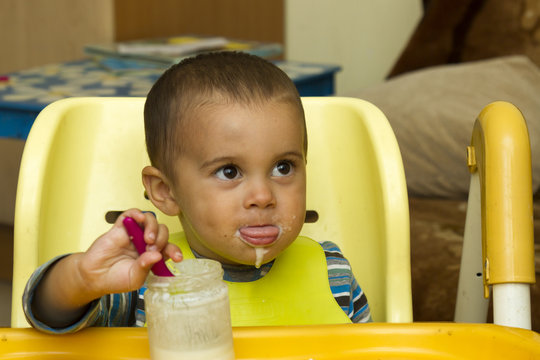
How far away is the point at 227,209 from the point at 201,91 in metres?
0.12

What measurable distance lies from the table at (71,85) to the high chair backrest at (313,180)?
0.47 m

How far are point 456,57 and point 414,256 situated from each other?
2.39ft

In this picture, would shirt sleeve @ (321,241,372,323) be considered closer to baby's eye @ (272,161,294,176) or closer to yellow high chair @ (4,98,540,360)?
yellow high chair @ (4,98,540,360)

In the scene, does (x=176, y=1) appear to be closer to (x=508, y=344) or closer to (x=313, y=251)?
(x=313, y=251)

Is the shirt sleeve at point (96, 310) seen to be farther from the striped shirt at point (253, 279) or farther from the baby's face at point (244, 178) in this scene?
the baby's face at point (244, 178)

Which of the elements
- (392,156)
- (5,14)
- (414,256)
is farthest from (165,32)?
(392,156)

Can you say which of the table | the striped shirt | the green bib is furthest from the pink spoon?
the table

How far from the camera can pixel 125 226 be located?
545mm

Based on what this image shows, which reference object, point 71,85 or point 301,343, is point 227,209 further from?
point 71,85

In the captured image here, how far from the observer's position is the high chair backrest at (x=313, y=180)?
789 mm

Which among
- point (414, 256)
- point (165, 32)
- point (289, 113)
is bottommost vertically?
point (414, 256)

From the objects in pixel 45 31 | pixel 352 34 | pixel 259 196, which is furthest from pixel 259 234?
pixel 352 34

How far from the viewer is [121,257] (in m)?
0.55

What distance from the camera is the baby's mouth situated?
0.64m
